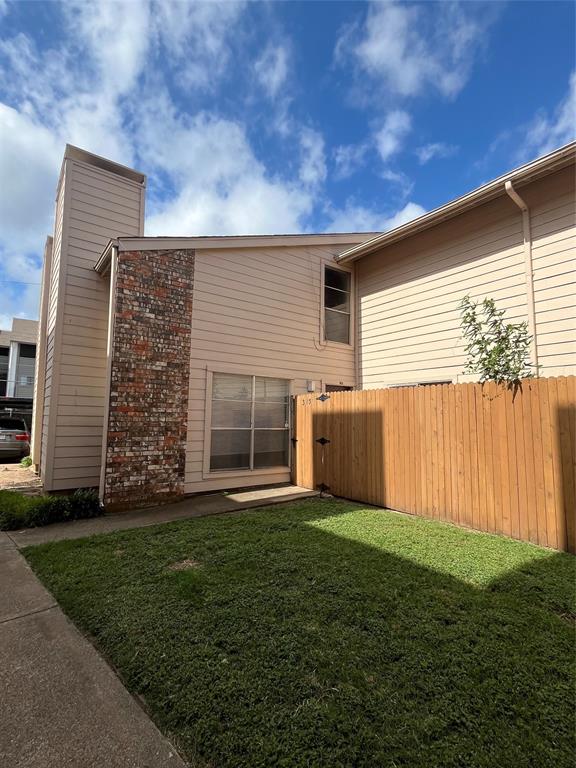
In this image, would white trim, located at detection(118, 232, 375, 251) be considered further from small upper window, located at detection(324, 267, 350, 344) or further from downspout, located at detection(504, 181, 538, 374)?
downspout, located at detection(504, 181, 538, 374)

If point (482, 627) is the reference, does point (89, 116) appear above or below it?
above

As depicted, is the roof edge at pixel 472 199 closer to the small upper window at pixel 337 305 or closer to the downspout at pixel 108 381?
the small upper window at pixel 337 305

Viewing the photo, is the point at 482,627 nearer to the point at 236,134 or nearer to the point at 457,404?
the point at 457,404

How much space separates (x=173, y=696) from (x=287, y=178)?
1144 cm

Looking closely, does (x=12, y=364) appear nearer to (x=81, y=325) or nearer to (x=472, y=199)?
(x=81, y=325)

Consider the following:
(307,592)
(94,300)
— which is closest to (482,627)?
(307,592)

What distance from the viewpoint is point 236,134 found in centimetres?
891

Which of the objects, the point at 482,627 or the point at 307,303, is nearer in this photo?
the point at 482,627

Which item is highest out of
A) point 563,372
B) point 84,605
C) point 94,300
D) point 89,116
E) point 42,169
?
point 42,169

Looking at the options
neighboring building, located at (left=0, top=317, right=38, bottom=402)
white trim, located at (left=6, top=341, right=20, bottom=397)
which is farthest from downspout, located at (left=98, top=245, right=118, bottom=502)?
white trim, located at (left=6, top=341, right=20, bottom=397)

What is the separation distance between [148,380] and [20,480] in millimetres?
5074

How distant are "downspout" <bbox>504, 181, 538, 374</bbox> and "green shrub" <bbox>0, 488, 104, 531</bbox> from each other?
749 cm

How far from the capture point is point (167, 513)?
609 cm

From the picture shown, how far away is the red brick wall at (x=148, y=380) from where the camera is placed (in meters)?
6.31
